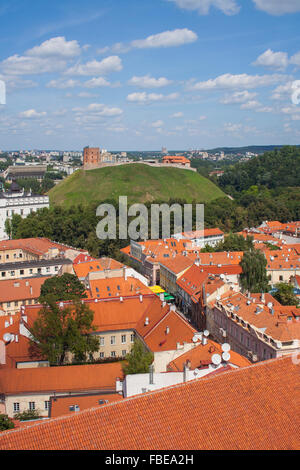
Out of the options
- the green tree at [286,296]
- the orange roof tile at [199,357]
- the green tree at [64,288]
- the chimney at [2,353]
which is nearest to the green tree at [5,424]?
the chimney at [2,353]

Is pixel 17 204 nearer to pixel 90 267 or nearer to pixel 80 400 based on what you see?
pixel 90 267

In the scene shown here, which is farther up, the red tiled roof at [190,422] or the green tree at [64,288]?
the red tiled roof at [190,422]

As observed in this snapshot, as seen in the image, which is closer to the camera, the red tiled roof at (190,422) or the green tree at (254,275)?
the red tiled roof at (190,422)

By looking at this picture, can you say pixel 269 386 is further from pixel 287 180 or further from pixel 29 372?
pixel 287 180

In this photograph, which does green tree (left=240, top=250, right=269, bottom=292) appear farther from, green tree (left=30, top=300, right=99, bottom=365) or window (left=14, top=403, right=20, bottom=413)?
window (left=14, top=403, right=20, bottom=413)

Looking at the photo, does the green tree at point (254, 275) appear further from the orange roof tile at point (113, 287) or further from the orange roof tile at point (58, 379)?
the orange roof tile at point (58, 379)

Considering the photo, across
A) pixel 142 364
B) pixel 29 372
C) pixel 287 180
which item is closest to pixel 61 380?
pixel 29 372
